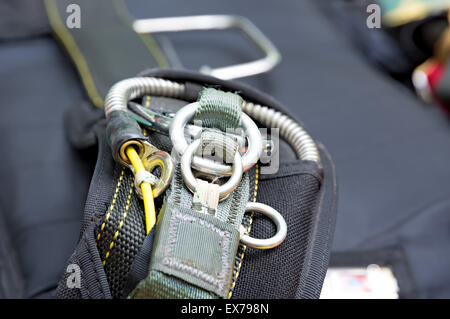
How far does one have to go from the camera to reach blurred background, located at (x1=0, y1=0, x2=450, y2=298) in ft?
1.78

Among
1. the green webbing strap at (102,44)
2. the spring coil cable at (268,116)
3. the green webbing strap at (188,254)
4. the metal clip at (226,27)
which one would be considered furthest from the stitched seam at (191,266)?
the metal clip at (226,27)

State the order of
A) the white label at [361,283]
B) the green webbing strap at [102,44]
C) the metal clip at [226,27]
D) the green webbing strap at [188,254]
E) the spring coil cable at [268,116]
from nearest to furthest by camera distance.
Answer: the green webbing strap at [188,254] → the spring coil cable at [268,116] → the white label at [361,283] → the green webbing strap at [102,44] → the metal clip at [226,27]

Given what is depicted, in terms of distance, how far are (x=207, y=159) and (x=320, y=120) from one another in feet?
1.38

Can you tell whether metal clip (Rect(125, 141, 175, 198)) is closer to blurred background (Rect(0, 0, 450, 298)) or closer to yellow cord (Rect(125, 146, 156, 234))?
yellow cord (Rect(125, 146, 156, 234))

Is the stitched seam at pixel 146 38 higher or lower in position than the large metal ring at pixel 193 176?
lower

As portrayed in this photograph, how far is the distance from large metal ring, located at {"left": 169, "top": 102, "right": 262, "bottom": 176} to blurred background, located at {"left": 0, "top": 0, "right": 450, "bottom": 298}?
0.74 ft

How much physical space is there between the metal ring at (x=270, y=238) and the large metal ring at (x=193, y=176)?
30 millimetres

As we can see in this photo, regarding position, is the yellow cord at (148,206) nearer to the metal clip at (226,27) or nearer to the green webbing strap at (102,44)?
the green webbing strap at (102,44)

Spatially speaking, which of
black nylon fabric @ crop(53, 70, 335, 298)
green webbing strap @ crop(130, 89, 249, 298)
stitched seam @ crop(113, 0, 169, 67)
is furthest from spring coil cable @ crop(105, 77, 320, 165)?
stitched seam @ crop(113, 0, 169, 67)

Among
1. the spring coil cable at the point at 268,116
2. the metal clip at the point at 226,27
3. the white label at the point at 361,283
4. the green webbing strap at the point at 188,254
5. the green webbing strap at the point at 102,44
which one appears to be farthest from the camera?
the metal clip at the point at 226,27

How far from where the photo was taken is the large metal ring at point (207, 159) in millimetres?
349

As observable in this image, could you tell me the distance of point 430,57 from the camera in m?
0.99
